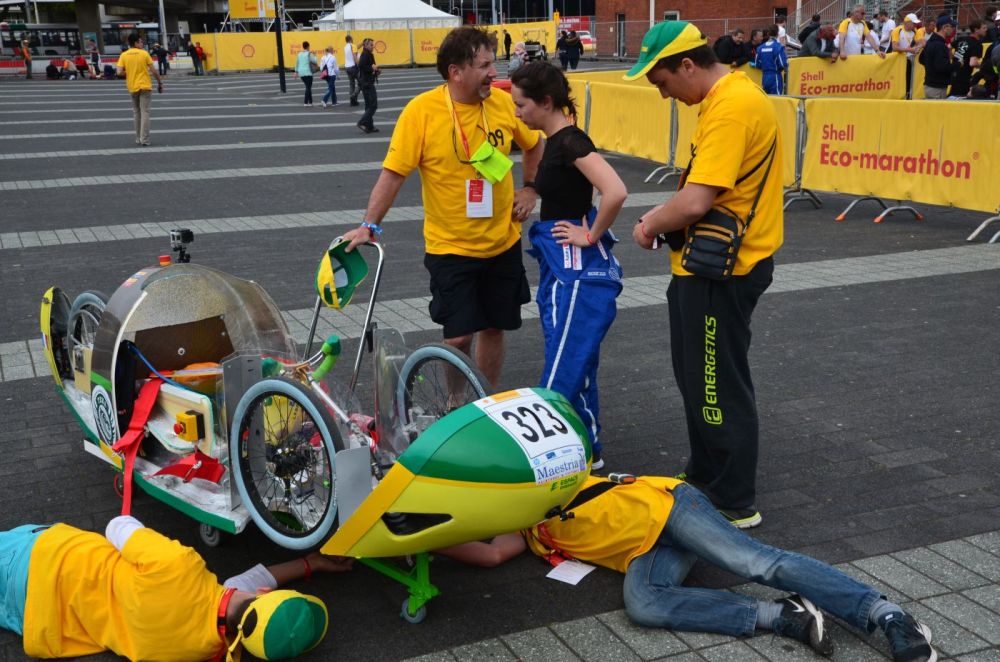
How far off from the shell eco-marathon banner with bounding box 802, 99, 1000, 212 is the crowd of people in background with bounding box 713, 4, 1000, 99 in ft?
11.6

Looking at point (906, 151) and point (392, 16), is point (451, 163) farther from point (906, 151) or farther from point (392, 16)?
point (392, 16)

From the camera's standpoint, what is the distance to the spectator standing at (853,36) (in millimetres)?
20416

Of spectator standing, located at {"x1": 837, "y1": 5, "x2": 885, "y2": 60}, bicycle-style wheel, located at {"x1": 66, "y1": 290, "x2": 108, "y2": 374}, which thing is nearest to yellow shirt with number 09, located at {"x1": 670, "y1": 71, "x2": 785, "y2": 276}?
bicycle-style wheel, located at {"x1": 66, "y1": 290, "x2": 108, "y2": 374}

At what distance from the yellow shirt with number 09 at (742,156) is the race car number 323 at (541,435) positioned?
1.05 meters

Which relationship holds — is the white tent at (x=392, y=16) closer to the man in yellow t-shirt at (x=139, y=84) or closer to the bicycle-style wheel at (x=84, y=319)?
the man in yellow t-shirt at (x=139, y=84)

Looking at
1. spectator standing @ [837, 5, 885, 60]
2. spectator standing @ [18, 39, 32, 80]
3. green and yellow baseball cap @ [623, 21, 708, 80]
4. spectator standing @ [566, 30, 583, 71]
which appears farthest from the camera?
spectator standing @ [18, 39, 32, 80]

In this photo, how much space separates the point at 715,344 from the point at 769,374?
82.5 inches

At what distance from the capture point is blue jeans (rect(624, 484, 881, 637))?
3250 millimetres

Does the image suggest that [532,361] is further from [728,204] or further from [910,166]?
[910,166]

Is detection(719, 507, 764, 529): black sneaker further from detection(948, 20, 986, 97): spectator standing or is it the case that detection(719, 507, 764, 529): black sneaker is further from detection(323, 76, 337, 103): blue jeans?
detection(323, 76, 337, 103): blue jeans

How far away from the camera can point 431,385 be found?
410 cm

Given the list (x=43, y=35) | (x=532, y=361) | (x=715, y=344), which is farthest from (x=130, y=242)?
(x=43, y=35)

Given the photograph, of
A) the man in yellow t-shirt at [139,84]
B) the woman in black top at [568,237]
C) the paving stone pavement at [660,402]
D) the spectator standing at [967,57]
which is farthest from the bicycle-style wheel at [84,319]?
the spectator standing at [967,57]

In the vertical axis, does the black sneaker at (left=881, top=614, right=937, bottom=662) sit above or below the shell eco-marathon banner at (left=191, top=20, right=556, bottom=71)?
below
